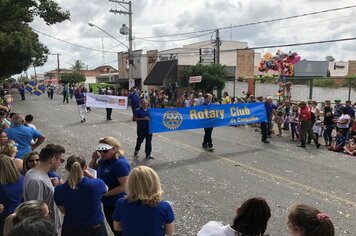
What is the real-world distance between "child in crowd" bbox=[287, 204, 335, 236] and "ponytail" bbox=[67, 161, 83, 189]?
6.96 ft

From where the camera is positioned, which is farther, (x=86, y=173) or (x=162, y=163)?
Answer: (x=162, y=163)

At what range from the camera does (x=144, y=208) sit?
122 inches

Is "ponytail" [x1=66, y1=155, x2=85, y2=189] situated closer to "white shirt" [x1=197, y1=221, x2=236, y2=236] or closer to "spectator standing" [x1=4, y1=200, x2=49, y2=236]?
"spectator standing" [x1=4, y1=200, x2=49, y2=236]

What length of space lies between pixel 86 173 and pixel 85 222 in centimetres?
61

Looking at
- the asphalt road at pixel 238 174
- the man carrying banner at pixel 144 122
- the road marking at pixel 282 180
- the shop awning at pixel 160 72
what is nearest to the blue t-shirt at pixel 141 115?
the man carrying banner at pixel 144 122

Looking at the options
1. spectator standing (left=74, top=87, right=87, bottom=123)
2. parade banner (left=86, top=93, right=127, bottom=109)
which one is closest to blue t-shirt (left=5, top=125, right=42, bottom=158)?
parade banner (left=86, top=93, right=127, bottom=109)

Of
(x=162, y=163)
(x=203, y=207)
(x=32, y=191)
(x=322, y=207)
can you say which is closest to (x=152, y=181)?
(x=32, y=191)

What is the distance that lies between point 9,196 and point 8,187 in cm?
10

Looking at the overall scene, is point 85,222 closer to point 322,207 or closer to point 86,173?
point 86,173

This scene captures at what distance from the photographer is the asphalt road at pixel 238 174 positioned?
6.37 metres

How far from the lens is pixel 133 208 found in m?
3.11

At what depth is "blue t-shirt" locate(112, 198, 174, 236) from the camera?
10.2 ft

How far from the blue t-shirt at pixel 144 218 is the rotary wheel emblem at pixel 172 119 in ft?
27.2

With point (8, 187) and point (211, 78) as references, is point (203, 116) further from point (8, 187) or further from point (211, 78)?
point (211, 78)
